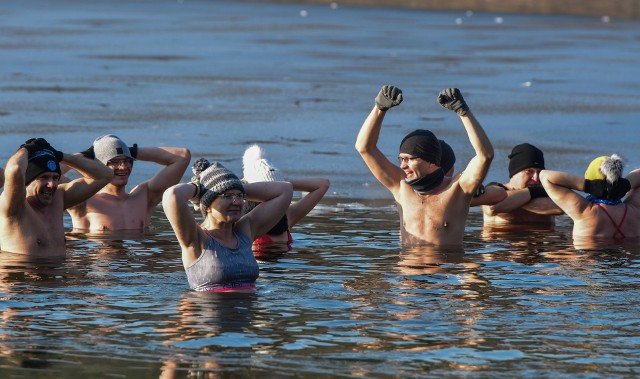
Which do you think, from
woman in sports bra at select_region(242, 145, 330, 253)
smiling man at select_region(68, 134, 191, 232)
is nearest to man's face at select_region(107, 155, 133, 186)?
smiling man at select_region(68, 134, 191, 232)

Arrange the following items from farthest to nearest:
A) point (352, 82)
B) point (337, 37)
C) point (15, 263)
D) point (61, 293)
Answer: point (337, 37) → point (352, 82) → point (15, 263) → point (61, 293)

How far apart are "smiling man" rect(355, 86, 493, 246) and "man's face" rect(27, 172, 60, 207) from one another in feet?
8.18

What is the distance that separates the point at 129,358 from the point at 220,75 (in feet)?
54.9

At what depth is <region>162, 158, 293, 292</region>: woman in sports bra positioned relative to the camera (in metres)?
9.46

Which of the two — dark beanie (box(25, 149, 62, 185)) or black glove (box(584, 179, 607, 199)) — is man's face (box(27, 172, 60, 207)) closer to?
dark beanie (box(25, 149, 62, 185))

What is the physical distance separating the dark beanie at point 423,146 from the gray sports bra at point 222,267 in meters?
2.02

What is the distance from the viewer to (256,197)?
33.9 ft

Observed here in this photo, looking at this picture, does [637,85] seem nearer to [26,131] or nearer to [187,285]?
[26,131]

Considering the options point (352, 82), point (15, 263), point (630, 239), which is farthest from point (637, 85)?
point (15, 263)

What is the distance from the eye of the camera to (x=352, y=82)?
934 inches

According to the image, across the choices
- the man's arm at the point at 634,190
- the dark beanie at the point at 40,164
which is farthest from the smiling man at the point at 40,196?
the man's arm at the point at 634,190

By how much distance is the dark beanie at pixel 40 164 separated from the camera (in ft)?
35.6

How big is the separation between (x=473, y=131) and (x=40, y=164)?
337 centimetres

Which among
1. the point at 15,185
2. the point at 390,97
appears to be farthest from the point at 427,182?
the point at 15,185
